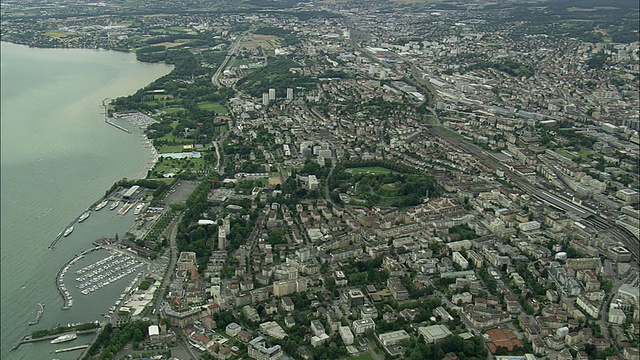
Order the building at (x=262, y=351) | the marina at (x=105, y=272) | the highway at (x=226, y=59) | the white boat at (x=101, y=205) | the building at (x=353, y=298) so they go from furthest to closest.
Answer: the highway at (x=226, y=59), the white boat at (x=101, y=205), the marina at (x=105, y=272), the building at (x=353, y=298), the building at (x=262, y=351)

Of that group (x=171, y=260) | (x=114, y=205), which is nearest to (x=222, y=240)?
(x=171, y=260)

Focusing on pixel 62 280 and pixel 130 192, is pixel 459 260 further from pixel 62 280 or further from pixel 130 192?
pixel 130 192

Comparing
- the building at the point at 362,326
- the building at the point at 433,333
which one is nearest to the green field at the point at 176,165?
the building at the point at 362,326

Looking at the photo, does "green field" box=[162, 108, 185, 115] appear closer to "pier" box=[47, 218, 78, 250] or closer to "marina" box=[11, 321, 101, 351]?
"pier" box=[47, 218, 78, 250]

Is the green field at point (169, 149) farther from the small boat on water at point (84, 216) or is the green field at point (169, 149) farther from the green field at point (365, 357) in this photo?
the green field at point (365, 357)

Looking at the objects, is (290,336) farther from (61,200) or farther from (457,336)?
(61,200)

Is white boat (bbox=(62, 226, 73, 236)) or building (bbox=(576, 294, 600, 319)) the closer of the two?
building (bbox=(576, 294, 600, 319))

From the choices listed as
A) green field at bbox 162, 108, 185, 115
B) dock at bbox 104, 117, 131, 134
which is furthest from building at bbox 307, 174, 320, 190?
green field at bbox 162, 108, 185, 115
